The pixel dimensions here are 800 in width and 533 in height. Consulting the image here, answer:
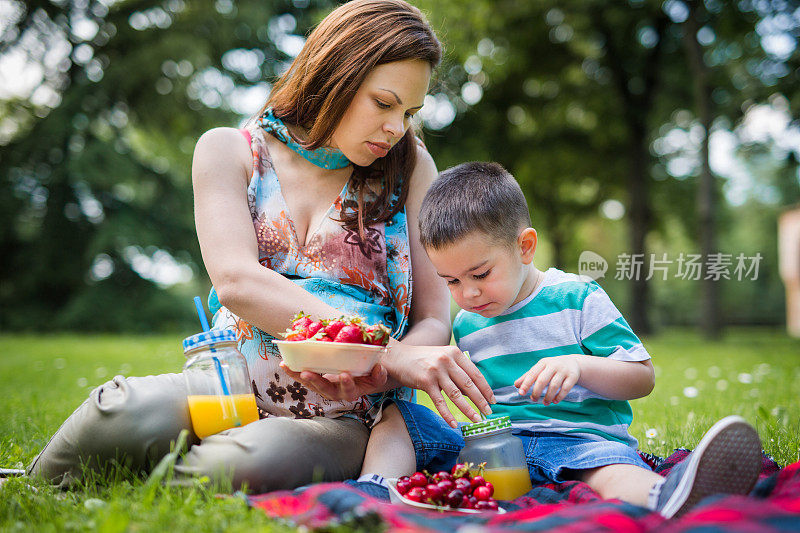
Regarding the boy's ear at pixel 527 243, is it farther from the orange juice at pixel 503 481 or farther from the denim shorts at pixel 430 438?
the orange juice at pixel 503 481

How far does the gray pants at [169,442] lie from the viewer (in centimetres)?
205

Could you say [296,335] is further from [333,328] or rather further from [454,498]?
[454,498]

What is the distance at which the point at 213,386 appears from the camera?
2.24m

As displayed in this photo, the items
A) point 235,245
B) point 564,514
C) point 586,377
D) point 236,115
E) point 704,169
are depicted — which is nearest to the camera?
point 564,514

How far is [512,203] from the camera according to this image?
8.47 ft

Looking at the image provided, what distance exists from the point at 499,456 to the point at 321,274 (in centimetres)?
94

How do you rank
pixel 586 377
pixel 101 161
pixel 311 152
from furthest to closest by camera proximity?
pixel 101 161 < pixel 311 152 < pixel 586 377

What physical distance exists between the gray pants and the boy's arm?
705mm

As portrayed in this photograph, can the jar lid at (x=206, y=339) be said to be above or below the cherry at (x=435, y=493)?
above

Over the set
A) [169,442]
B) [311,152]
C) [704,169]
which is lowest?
[169,442]

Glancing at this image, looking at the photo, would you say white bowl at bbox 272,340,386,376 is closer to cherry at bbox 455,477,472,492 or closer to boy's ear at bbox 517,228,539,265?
cherry at bbox 455,477,472,492

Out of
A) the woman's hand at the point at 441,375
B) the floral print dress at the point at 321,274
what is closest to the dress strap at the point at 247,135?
the floral print dress at the point at 321,274

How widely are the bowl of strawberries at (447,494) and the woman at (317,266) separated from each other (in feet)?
0.83

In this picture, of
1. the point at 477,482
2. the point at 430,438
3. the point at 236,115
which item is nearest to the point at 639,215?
the point at 236,115
